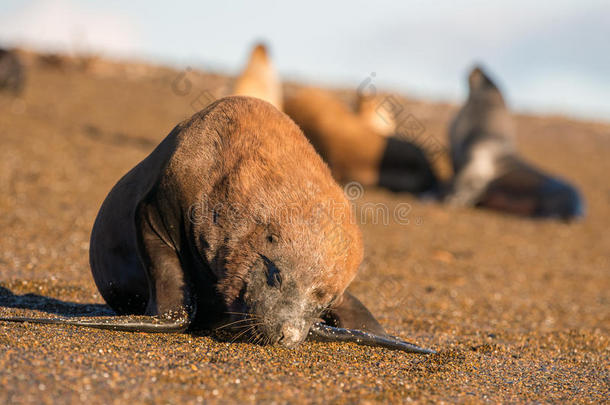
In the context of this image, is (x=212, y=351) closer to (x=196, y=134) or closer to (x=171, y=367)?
(x=171, y=367)

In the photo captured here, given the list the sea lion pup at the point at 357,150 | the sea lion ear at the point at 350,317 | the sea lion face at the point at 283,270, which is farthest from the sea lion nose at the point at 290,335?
the sea lion pup at the point at 357,150

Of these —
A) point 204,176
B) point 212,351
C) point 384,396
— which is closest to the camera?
point 384,396

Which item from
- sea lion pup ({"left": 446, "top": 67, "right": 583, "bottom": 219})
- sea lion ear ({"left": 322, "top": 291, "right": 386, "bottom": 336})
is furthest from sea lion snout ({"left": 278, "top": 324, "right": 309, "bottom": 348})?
sea lion pup ({"left": 446, "top": 67, "right": 583, "bottom": 219})

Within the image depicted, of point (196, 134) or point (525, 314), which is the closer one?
point (196, 134)

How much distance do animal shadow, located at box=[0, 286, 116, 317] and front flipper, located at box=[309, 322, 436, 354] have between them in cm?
151

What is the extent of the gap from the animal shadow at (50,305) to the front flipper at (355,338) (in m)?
1.51

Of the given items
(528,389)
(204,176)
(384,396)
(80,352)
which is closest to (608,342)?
(528,389)

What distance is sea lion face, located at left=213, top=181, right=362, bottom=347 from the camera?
3.95 metres

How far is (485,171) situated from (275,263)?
11.6 m

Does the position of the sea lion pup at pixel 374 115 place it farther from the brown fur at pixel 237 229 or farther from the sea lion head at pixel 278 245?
the sea lion head at pixel 278 245

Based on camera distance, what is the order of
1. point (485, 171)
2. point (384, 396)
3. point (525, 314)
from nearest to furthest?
point (384, 396)
point (525, 314)
point (485, 171)

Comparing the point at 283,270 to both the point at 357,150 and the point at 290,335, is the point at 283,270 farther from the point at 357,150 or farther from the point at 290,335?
the point at 357,150

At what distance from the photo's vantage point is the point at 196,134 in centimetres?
443

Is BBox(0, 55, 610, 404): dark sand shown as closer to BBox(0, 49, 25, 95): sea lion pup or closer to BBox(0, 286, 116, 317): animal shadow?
BBox(0, 286, 116, 317): animal shadow
